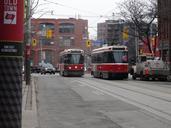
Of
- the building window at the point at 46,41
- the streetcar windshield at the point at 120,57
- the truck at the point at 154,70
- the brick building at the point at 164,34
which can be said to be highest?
the building window at the point at 46,41

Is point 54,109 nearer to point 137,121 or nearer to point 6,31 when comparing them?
point 137,121

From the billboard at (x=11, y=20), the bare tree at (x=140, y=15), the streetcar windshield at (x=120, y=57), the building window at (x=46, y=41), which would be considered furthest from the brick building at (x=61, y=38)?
the billboard at (x=11, y=20)

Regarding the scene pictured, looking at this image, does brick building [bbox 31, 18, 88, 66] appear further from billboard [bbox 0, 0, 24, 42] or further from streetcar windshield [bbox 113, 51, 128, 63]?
billboard [bbox 0, 0, 24, 42]

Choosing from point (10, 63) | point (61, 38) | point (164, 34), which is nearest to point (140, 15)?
point (164, 34)

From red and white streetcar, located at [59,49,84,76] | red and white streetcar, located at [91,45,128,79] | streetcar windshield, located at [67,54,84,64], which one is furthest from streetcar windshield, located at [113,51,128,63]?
streetcar windshield, located at [67,54,84,64]

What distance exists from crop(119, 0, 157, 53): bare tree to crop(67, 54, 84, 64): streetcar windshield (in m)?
8.53

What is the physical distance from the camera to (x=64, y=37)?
145625mm

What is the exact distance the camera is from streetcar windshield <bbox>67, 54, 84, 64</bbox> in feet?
189

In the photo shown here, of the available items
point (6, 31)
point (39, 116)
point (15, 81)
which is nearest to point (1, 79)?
point (15, 81)

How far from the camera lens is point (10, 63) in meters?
5.15

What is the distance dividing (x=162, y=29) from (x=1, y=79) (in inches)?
2267

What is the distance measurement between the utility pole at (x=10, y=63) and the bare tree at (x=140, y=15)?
53.2m

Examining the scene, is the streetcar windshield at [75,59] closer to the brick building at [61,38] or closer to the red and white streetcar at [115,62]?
the red and white streetcar at [115,62]

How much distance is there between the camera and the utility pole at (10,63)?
5.09 meters
